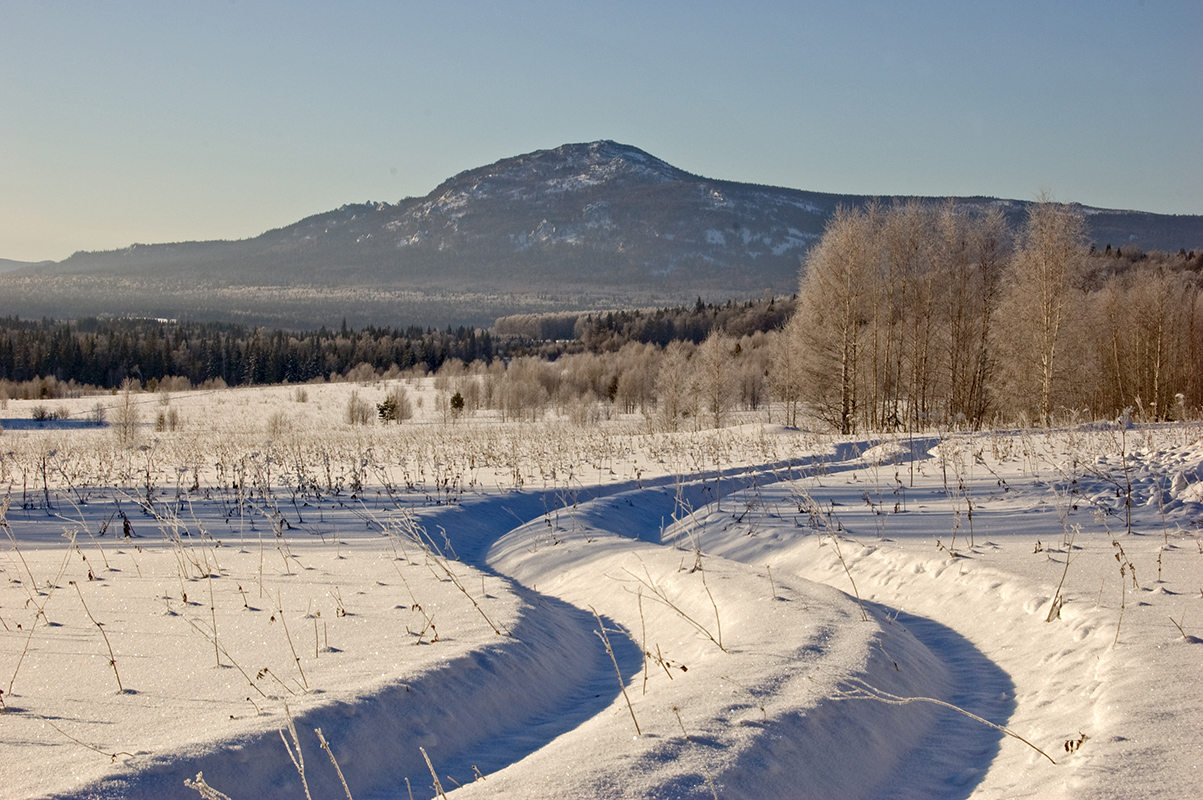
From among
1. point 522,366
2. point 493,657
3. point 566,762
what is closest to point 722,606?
point 493,657

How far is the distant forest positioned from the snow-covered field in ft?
245

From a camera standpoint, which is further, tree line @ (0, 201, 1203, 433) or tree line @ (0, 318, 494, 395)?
tree line @ (0, 318, 494, 395)

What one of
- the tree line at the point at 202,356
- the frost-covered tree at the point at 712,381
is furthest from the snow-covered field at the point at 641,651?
the tree line at the point at 202,356

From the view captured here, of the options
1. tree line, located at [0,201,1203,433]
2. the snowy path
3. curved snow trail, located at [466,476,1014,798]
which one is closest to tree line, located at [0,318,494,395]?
tree line, located at [0,201,1203,433]

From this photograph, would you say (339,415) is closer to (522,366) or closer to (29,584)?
(522,366)

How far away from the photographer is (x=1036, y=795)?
343 centimetres

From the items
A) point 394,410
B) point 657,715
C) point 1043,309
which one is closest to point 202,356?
point 394,410

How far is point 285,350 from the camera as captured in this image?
9669 cm

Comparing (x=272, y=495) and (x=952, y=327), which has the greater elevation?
(x=952, y=327)

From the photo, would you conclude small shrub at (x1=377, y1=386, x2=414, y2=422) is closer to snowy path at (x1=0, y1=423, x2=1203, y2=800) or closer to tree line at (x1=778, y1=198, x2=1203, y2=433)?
tree line at (x1=778, y1=198, x2=1203, y2=433)

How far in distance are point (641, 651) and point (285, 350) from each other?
98901 mm

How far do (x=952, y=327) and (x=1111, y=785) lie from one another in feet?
106

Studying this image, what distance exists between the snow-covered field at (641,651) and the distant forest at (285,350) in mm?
74822

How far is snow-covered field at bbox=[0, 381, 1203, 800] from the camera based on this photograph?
371 cm
